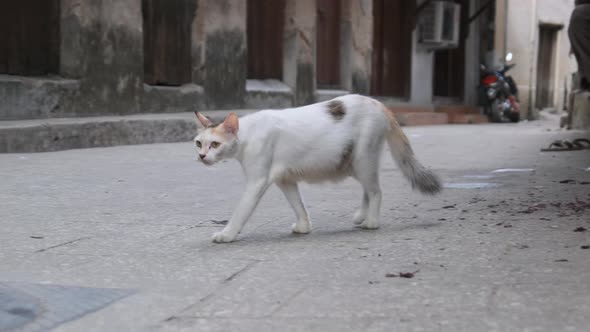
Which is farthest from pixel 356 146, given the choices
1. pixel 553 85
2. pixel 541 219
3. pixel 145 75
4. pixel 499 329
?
pixel 553 85

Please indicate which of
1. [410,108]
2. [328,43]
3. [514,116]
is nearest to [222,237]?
[328,43]

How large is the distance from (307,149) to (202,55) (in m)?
7.57

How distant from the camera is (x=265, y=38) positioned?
12.8 metres

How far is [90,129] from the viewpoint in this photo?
8.34 metres

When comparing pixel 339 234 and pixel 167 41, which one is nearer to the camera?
pixel 339 234

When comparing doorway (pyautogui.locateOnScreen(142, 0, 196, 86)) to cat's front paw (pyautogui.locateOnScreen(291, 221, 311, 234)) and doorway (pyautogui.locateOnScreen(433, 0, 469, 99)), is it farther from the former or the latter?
doorway (pyautogui.locateOnScreen(433, 0, 469, 99))

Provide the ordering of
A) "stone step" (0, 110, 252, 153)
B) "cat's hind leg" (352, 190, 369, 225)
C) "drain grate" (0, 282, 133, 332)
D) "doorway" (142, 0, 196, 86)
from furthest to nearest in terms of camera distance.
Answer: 1. "doorway" (142, 0, 196, 86)
2. "stone step" (0, 110, 252, 153)
3. "cat's hind leg" (352, 190, 369, 225)
4. "drain grate" (0, 282, 133, 332)

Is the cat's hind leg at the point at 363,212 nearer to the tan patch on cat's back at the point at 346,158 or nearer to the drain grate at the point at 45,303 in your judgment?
the tan patch on cat's back at the point at 346,158

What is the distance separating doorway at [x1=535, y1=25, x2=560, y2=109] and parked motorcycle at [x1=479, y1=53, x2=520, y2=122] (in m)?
3.22

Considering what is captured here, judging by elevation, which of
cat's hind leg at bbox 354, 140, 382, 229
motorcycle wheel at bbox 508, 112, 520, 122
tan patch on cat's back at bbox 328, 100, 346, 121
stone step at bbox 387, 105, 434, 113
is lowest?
motorcycle wheel at bbox 508, 112, 520, 122

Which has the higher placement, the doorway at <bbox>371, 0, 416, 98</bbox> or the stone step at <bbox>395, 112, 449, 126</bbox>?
the doorway at <bbox>371, 0, 416, 98</bbox>

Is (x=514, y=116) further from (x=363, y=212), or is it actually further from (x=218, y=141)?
(x=218, y=141)

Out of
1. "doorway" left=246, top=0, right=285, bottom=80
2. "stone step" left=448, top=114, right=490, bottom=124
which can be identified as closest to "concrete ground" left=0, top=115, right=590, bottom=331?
"doorway" left=246, top=0, right=285, bottom=80

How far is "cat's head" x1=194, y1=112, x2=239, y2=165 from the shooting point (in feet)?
11.5
